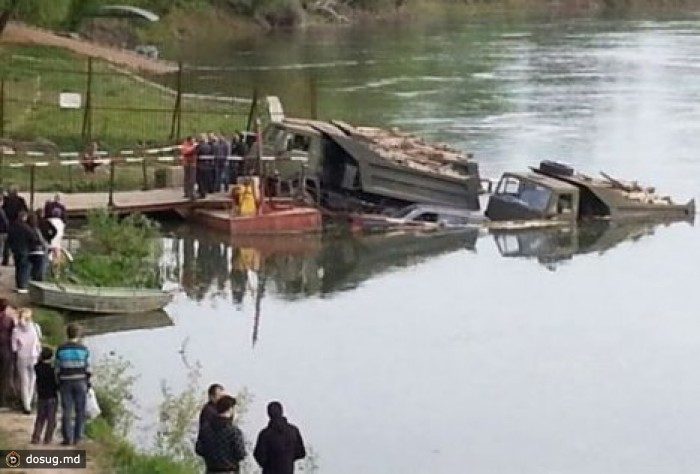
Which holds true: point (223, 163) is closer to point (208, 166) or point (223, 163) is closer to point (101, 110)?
point (208, 166)

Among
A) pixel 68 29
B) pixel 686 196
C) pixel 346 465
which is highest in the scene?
pixel 68 29

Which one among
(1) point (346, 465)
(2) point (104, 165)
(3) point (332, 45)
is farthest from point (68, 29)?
(1) point (346, 465)

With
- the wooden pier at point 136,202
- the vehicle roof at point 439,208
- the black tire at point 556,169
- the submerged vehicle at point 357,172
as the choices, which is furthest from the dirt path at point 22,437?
the black tire at point 556,169

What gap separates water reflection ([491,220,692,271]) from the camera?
37.6 meters

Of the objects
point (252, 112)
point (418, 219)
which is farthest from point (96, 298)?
point (252, 112)

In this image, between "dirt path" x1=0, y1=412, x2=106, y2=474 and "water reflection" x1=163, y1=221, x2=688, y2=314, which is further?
"water reflection" x1=163, y1=221, x2=688, y2=314

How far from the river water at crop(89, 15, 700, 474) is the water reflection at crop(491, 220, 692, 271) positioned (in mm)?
75

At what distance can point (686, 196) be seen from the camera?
146 ft

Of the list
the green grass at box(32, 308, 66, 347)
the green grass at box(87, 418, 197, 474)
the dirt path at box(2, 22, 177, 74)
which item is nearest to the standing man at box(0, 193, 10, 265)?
the green grass at box(32, 308, 66, 347)

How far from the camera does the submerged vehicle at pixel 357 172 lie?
128 feet

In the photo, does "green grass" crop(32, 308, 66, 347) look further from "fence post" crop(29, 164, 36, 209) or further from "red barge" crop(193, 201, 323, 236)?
"red barge" crop(193, 201, 323, 236)

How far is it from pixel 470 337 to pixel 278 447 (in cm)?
1309

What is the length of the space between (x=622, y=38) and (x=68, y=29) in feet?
121

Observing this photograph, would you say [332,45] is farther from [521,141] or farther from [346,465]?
[346,465]
